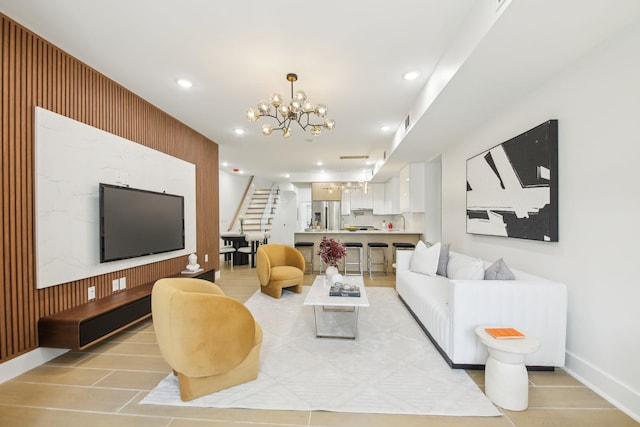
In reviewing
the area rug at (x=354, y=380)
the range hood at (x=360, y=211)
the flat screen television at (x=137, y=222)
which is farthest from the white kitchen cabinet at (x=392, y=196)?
the flat screen television at (x=137, y=222)

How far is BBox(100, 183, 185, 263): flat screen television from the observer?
3094 mm

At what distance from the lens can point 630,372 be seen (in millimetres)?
1884

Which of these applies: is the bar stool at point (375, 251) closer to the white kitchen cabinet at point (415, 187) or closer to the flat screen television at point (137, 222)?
the white kitchen cabinet at point (415, 187)

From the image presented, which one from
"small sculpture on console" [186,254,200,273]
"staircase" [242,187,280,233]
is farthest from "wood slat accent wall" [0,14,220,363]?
"staircase" [242,187,280,233]

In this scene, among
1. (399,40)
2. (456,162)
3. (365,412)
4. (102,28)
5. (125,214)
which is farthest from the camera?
(456,162)

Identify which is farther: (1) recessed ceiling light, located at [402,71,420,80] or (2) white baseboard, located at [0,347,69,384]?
(1) recessed ceiling light, located at [402,71,420,80]

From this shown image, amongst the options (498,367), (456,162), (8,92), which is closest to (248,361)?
(498,367)

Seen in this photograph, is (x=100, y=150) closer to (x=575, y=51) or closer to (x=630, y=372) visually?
(x=575, y=51)

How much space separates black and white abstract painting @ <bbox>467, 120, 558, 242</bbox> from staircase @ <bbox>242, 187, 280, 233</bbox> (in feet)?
24.7

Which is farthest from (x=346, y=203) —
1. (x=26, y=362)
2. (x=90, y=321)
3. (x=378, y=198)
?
(x=26, y=362)

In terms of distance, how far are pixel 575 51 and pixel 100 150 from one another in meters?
4.36

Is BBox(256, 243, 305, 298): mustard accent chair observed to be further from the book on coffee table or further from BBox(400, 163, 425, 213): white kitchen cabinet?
BBox(400, 163, 425, 213): white kitchen cabinet

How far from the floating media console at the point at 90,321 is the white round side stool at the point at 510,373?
3.17 metres

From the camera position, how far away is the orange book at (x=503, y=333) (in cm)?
201
